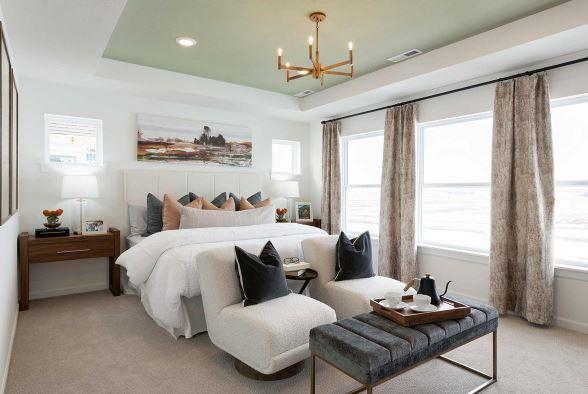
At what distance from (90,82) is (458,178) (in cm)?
439

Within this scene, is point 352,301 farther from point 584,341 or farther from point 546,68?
point 546,68

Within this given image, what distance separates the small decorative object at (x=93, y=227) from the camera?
436 centimetres

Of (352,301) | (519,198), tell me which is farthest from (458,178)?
(352,301)

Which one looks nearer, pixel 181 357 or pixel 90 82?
pixel 181 357

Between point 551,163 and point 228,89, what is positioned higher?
point 228,89

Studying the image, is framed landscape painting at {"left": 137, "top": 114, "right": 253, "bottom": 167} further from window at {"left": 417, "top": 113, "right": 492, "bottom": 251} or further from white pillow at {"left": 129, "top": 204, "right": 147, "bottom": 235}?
window at {"left": 417, "top": 113, "right": 492, "bottom": 251}

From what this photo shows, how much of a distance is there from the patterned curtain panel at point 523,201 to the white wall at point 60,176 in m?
3.71

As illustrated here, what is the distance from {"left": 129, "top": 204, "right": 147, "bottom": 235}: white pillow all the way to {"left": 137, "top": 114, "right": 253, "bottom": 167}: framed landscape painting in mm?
673

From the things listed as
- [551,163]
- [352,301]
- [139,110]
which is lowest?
[352,301]

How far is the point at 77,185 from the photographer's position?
13.7 feet

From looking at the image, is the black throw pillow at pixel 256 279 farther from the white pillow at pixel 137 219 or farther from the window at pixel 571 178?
the window at pixel 571 178

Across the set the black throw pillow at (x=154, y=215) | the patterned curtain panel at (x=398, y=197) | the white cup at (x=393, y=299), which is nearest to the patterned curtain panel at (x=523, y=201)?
the patterned curtain panel at (x=398, y=197)

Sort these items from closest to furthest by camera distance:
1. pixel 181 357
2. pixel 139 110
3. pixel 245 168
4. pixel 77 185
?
pixel 181 357, pixel 77 185, pixel 139 110, pixel 245 168

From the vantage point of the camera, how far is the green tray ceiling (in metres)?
2.95
